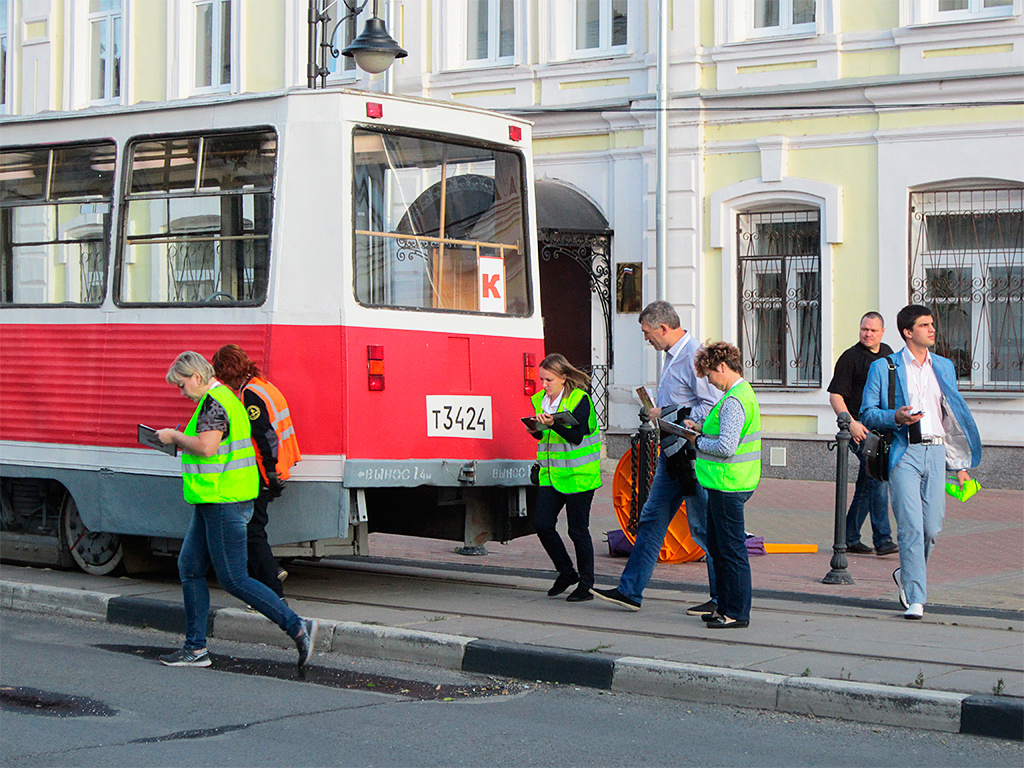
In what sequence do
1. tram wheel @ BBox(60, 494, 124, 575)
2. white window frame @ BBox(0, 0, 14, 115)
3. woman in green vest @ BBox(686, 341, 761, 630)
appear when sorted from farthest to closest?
white window frame @ BBox(0, 0, 14, 115) < tram wheel @ BBox(60, 494, 124, 575) < woman in green vest @ BBox(686, 341, 761, 630)

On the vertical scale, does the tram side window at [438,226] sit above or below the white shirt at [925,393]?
above

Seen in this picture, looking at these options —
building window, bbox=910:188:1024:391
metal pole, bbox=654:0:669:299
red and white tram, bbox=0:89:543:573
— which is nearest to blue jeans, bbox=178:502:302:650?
red and white tram, bbox=0:89:543:573

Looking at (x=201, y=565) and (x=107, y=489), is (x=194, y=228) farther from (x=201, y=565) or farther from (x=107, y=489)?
(x=201, y=565)

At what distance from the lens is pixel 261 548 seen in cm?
796

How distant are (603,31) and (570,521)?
11.0 metres

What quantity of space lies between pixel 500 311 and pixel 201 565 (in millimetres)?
3027

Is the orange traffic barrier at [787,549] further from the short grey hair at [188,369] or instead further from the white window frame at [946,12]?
the white window frame at [946,12]

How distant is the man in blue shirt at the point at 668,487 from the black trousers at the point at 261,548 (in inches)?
77.8

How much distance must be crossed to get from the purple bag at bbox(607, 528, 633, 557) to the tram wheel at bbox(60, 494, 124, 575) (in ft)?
12.3

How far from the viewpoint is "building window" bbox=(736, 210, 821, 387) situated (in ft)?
54.7

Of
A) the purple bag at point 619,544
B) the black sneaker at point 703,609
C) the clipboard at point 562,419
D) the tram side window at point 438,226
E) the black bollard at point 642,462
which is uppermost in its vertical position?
the tram side window at point 438,226

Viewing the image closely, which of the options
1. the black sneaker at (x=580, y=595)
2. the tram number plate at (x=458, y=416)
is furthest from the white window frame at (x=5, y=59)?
the black sneaker at (x=580, y=595)

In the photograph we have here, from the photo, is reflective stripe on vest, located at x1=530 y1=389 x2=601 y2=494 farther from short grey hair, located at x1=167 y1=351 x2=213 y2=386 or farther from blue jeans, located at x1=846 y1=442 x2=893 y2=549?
blue jeans, located at x1=846 y1=442 x2=893 y2=549

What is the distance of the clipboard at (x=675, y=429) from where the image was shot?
7648mm
